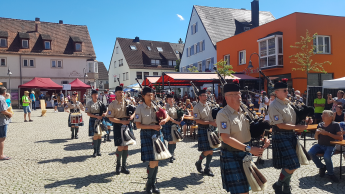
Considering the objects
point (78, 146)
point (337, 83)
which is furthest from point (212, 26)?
point (78, 146)

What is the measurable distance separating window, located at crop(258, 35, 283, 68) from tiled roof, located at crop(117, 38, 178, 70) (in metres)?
25.9

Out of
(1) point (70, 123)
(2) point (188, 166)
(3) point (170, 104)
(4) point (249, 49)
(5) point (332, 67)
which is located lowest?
(2) point (188, 166)

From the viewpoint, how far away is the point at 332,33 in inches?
747

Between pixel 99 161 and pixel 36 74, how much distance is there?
29.5 m

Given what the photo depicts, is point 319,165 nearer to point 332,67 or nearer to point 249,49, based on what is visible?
point 332,67

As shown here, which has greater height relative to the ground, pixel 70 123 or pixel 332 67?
pixel 332 67

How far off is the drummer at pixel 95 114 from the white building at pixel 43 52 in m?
26.4

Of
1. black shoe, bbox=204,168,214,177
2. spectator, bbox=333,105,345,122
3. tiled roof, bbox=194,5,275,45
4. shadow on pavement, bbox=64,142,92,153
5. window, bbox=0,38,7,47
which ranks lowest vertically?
shadow on pavement, bbox=64,142,92,153

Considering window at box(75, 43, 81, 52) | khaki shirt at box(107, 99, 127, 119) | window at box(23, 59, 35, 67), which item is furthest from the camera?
window at box(75, 43, 81, 52)

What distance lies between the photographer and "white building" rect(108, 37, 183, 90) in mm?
43500

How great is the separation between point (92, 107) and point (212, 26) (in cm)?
2462

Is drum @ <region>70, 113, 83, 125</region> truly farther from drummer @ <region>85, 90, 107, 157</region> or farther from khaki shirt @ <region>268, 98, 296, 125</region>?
khaki shirt @ <region>268, 98, 296, 125</region>

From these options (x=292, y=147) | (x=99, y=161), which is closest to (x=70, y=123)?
(x=99, y=161)

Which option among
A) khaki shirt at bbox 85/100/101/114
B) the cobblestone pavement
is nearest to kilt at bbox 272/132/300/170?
the cobblestone pavement
